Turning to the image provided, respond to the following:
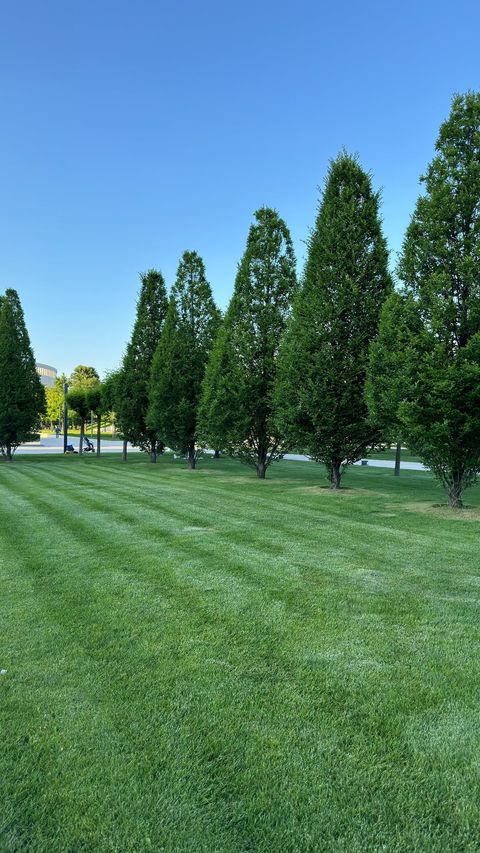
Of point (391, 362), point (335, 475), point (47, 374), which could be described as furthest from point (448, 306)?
point (47, 374)

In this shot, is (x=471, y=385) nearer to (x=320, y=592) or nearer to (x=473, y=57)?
(x=320, y=592)

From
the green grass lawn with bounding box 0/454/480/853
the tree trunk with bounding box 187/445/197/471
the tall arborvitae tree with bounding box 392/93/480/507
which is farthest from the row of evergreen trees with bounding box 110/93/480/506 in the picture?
the green grass lawn with bounding box 0/454/480/853

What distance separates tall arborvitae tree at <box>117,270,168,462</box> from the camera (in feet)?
88.1

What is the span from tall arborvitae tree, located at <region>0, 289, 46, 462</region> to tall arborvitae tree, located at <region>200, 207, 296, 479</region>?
15236 mm

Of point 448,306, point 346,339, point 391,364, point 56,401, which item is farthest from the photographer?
point 56,401

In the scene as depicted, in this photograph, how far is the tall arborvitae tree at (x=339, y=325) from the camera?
1395 centimetres

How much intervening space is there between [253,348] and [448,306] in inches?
319

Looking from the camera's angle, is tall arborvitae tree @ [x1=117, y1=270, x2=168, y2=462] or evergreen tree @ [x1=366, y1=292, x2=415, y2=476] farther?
tall arborvitae tree @ [x1=117, y1=270, x2=168, y2=462]

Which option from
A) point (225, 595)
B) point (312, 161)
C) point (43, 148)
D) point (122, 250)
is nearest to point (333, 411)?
point (312, 161)

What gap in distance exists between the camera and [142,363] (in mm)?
27109

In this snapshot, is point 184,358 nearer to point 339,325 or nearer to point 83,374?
point 339,325

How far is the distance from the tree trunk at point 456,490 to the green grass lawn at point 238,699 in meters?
4.89

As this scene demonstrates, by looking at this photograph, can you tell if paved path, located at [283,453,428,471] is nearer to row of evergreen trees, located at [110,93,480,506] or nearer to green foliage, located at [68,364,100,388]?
row of evergreen trees, located at [110,93,480,506]

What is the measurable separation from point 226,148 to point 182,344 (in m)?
8.41
